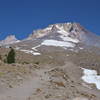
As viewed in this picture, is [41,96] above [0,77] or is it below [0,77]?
below

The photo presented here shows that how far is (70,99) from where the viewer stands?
24109 millimetres

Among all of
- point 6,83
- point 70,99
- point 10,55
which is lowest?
point 70,99

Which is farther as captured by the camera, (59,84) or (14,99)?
(59,84)

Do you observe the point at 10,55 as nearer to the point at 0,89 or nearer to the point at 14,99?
the point at 0,89

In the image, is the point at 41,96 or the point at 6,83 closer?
the point at 41,96

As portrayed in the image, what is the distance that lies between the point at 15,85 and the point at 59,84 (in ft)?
25.3

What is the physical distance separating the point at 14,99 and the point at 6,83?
7.78 m

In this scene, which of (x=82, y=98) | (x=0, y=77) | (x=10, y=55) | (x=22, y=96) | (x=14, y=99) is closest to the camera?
(x=14, y=99)

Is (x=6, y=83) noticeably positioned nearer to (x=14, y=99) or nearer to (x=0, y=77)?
(x=0, y=77)

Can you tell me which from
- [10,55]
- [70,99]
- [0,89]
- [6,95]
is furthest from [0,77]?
[10,55]

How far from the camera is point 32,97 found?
23125mm

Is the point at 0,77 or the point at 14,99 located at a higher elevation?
the point at 0,77

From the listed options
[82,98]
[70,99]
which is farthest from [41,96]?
[82,98]

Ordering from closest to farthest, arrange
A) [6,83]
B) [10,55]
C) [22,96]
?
[22,96] → [6,83] → [10,55]
